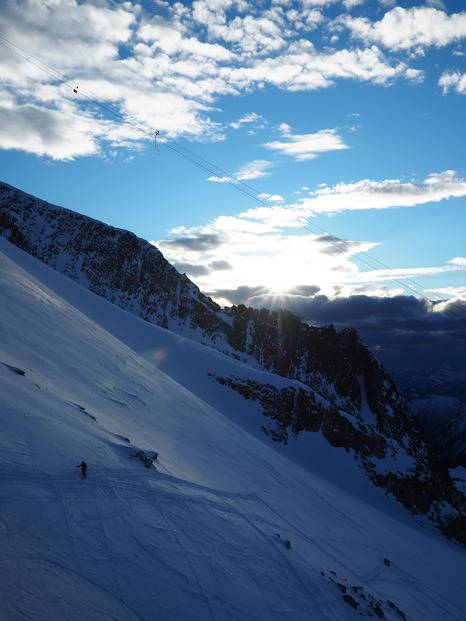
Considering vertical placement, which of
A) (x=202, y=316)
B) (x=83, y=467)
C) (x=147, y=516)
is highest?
(x=202, y=316)

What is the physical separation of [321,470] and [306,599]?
2804 centimetres

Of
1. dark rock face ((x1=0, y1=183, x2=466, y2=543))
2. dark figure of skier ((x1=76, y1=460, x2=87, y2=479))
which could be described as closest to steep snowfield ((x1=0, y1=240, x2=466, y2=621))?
dark figure of skier ((x1=76, y1=460, x2=87, y2=479))

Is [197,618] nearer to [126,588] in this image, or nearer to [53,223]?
[126,588]

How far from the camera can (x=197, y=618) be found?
6.79m

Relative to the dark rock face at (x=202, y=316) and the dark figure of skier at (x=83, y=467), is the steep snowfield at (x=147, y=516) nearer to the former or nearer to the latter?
the dark figure of skier at (x=83, y=467)

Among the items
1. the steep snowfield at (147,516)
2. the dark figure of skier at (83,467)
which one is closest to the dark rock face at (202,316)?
the steep snowfield at (147,516)

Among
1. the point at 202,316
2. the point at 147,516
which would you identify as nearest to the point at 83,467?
the point at 147,516

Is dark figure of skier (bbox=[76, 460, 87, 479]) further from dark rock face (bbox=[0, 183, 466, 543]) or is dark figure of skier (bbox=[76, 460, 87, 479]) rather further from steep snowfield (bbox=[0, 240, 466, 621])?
dark rock face (bbox=[0, 183, 466, 543])

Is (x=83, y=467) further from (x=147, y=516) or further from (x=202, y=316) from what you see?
(x=202, y=316)

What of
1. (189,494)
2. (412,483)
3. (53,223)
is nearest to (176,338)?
(412,483)

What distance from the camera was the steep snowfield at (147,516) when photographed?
650cm

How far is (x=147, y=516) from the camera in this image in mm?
8852

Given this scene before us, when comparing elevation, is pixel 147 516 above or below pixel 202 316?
below

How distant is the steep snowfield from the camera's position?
6504 mm
